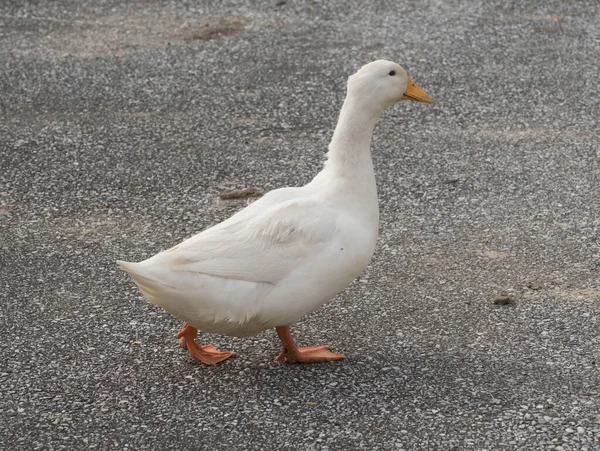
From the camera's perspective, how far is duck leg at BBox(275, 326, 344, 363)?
15.8 ft

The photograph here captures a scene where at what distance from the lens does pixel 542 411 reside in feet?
14.3

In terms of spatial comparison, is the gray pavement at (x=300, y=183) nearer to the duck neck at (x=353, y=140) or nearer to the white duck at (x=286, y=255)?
the white duck at (x=286, y=255)

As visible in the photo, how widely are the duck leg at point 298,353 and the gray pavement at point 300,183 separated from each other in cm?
5

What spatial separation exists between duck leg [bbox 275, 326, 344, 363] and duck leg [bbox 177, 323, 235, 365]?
31 cm

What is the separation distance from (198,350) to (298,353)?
53cm

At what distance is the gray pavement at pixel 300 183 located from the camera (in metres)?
4.40

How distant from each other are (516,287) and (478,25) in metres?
4.90

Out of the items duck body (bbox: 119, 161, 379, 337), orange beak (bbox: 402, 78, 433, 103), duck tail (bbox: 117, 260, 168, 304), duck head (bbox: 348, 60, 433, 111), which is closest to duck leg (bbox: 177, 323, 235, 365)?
duck body (bbox: 119, 161, 379, 337)

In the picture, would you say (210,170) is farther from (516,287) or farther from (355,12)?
(355,12)

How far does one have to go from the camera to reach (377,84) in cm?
494

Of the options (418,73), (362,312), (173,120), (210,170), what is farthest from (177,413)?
(418,73)

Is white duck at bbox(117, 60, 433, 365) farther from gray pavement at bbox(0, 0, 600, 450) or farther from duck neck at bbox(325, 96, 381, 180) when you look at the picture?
gray pavement at bbox(0, 0, 600, 450)

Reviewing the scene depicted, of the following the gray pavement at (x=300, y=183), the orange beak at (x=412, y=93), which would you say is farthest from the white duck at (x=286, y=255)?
the gray pavement at (x=300, y=183)

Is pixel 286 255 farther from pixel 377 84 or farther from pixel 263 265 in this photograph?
pixel 377 84
